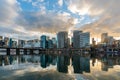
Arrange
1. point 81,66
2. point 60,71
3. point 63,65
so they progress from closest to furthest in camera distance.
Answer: point 60,71 → point 81,66 → point 63,65

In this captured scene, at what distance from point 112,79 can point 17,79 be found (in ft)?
50.0

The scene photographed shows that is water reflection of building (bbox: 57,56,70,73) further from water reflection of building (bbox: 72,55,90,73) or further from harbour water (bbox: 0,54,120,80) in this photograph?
water reflection of building (bbox: 72,55,90,73)

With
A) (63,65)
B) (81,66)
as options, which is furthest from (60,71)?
(63,65)

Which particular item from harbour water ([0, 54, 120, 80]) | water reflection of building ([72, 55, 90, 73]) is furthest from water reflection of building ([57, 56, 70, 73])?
water reflection of building ([72, 55, 90, 73])

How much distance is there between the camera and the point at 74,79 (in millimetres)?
33781

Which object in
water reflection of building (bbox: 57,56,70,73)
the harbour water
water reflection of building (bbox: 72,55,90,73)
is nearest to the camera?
the harbour water

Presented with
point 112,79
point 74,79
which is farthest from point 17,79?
point 112,79

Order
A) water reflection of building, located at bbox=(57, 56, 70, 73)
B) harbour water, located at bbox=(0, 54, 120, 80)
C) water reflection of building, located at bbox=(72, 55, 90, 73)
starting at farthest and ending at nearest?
water reflection of building, located at bbox=(72, 55, 90, 73)
water reflection of building, located at bbox=(57, 56, 70, 73)
harbour water, located at bbox=(0, 54, 120, 80)

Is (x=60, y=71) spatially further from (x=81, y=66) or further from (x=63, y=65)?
(x=63, y=65)

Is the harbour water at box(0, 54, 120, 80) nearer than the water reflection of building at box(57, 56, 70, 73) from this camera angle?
Yes

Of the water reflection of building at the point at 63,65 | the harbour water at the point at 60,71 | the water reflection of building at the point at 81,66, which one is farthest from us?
the water reflection of building at the point at 81,66

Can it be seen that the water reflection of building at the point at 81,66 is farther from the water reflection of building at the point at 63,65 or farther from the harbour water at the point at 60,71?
the water reflection of building at the point at 63,65

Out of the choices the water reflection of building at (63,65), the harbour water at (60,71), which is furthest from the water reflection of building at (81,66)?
the water reflection of building at (63,65)

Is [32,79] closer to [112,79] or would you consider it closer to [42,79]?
[42,79]
